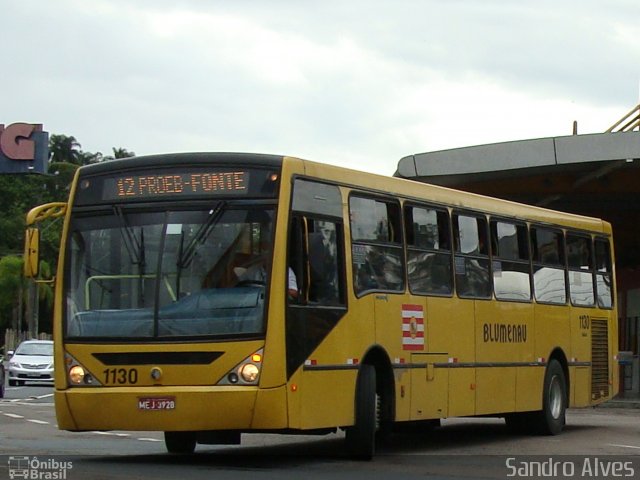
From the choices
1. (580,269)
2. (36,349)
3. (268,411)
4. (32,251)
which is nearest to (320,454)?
(268,411)

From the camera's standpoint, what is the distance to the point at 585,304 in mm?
A: 22625

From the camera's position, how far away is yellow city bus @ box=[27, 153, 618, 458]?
14227mm

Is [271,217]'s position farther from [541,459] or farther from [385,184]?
[541,459]

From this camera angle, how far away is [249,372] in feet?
46.4

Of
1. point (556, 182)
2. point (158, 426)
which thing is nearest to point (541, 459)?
point (158, 426)

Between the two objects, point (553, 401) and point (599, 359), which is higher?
point (599, 359)

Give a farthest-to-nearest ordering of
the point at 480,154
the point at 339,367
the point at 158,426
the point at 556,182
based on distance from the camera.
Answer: the point at 556,182 < the point at 480,154 < the point at 339,367 < the point at 158,426

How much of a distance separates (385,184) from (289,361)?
3.11 meters

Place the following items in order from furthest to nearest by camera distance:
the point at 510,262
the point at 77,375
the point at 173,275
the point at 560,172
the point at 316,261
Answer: the point at 560,172 < the point at 510,262 < the point at 316,261 < the point at 77,375 < the point at 173,275

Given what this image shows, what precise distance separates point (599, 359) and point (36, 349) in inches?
1100

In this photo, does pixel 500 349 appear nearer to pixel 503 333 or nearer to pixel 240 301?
pixel 503 333

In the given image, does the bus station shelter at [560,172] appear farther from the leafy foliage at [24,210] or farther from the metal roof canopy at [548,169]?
the leafy foliage at [24,210]

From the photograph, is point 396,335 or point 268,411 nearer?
point 268,411

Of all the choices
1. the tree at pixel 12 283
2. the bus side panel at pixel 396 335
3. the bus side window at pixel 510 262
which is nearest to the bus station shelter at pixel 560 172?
the bus side window at pixel 510 262
